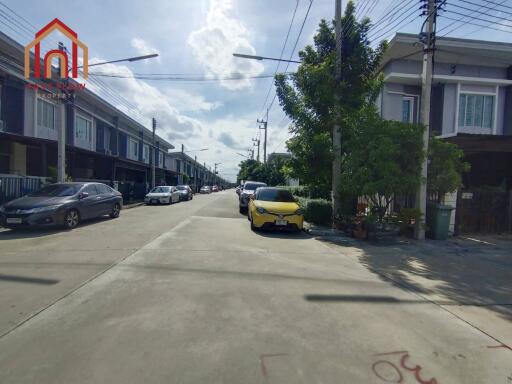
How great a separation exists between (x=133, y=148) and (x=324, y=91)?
28.0 meters

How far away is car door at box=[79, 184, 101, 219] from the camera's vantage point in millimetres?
10203

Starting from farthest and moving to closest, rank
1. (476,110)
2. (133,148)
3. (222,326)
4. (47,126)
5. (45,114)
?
(133,148)
(47,126)
(45,114)
(476,110)
(222,326)

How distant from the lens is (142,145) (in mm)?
35594

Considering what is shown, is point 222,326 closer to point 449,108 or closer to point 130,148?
point 449,108

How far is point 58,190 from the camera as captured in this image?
1009 cm

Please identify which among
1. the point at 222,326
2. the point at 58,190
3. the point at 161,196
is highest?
the point at 58,190

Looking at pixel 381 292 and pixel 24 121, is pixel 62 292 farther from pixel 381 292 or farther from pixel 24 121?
pixel 24 121

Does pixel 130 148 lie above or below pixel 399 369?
above

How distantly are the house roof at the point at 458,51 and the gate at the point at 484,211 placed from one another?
8.71 metres

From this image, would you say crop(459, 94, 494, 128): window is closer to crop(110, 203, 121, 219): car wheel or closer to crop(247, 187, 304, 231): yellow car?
crop(247, 187, 304, 231): yellow car


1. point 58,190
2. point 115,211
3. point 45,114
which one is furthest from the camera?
point 45,114

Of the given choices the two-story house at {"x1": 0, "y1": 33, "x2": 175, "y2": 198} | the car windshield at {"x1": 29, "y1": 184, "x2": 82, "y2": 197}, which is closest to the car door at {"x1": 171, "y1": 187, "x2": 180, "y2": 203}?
the two-story house at {"x1": 0, "y1": 33, "x2": 175, "y2": 198}

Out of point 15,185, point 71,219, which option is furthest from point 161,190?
point 71,219

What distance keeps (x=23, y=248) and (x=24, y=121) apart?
13.0 metres
